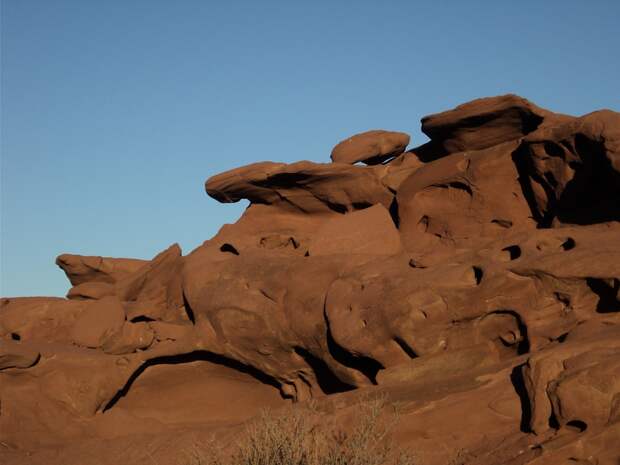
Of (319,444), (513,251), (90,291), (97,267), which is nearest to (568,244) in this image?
(513,251)

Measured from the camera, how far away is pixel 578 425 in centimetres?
795

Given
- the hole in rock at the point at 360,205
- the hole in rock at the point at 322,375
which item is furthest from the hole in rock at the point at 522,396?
the hole in rock at the point at 360,205

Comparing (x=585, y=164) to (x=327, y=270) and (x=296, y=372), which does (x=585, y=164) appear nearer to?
(x=327, y=270)

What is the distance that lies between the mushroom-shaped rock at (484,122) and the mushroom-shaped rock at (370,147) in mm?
1575

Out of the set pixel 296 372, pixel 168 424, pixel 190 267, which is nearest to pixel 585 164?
pixel 296 372

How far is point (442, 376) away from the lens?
10789 mm

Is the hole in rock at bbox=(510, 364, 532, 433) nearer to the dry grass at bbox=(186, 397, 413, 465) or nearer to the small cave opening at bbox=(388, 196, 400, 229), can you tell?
the dry grass at bbox=(186, 397, 413, 465)

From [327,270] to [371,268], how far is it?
0.83 m

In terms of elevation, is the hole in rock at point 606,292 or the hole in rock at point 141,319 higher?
the hole in rock at point 141,319

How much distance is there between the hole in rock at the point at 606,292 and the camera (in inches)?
376

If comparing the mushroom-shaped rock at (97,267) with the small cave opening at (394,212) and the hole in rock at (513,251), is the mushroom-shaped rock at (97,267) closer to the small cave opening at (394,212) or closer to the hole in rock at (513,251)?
the small cave opening at (394,212)

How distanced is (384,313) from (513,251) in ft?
6.04

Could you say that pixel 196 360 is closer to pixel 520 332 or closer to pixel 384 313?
pixel 384 313

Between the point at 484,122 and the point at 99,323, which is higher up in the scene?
the point at 484,122
